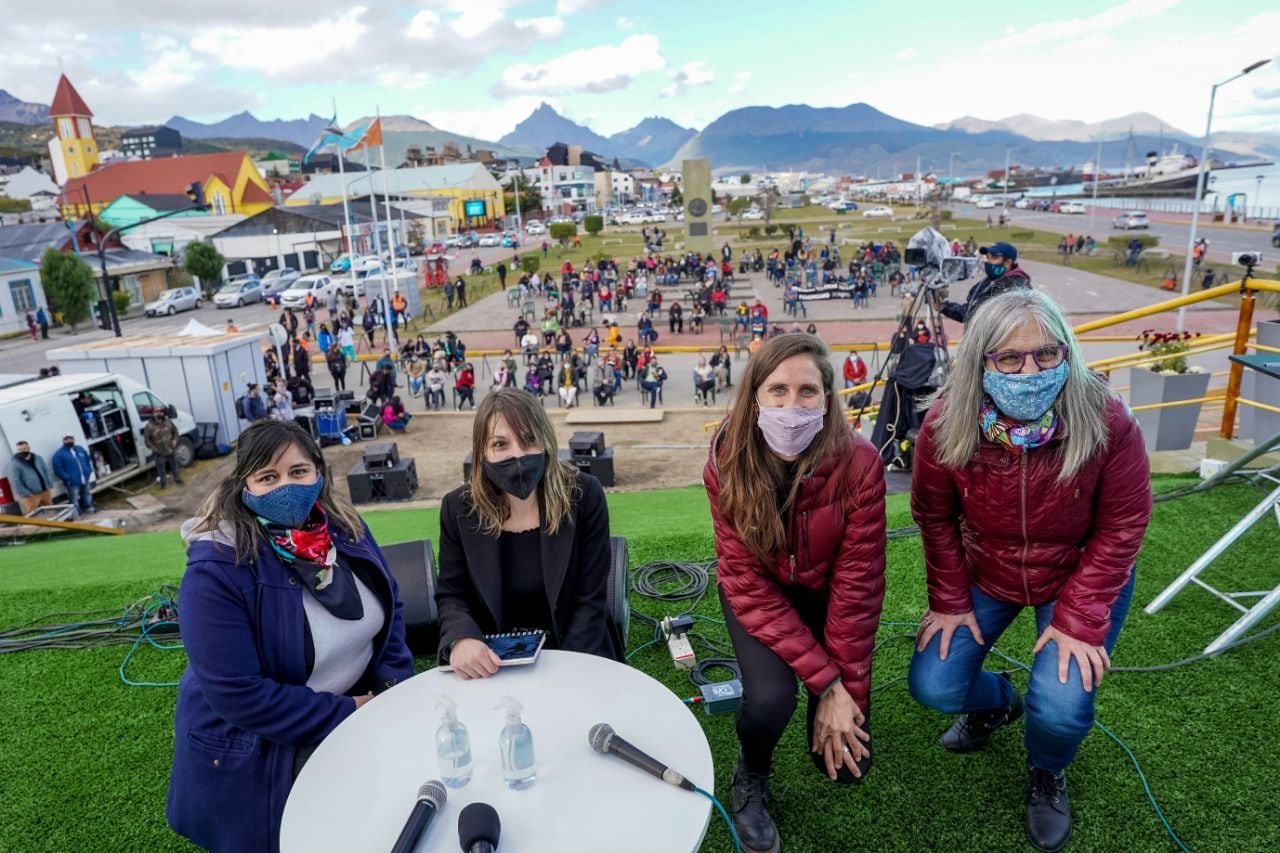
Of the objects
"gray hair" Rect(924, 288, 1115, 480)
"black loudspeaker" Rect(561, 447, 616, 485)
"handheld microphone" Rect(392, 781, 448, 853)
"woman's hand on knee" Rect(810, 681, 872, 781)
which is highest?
"gray hair" Rect(924, 288, 1115, 480)

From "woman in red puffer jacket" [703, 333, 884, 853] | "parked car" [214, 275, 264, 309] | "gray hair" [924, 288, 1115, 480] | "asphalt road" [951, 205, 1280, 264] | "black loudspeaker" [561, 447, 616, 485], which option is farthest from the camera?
"asphalt road" [951, 205, 1280, 264]

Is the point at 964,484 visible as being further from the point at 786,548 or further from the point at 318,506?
the point at 318,506

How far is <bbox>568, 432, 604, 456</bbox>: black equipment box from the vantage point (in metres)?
9.02

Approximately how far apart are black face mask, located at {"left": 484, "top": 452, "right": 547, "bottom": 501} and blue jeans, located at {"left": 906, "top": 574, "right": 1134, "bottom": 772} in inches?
57.1

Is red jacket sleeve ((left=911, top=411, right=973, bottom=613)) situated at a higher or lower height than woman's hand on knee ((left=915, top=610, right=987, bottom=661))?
higher

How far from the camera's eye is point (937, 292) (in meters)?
5.20

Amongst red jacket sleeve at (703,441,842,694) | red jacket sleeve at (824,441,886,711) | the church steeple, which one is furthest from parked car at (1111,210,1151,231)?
the church steeple

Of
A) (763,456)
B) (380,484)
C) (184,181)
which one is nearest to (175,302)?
(380,484)

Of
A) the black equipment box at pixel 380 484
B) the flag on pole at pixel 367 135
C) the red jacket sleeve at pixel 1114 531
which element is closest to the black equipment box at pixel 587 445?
the black equipment box at pixel 380 484

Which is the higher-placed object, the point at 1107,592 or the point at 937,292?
the point at 937,292

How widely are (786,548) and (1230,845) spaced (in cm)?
157

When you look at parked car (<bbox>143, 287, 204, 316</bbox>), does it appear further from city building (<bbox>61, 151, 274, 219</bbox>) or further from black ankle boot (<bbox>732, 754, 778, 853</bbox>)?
black ankle boot (<bbox>732, 754, 778, 853</bbox>)

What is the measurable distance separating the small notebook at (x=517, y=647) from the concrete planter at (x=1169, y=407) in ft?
22.2

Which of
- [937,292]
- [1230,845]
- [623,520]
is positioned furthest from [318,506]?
[937,292]
